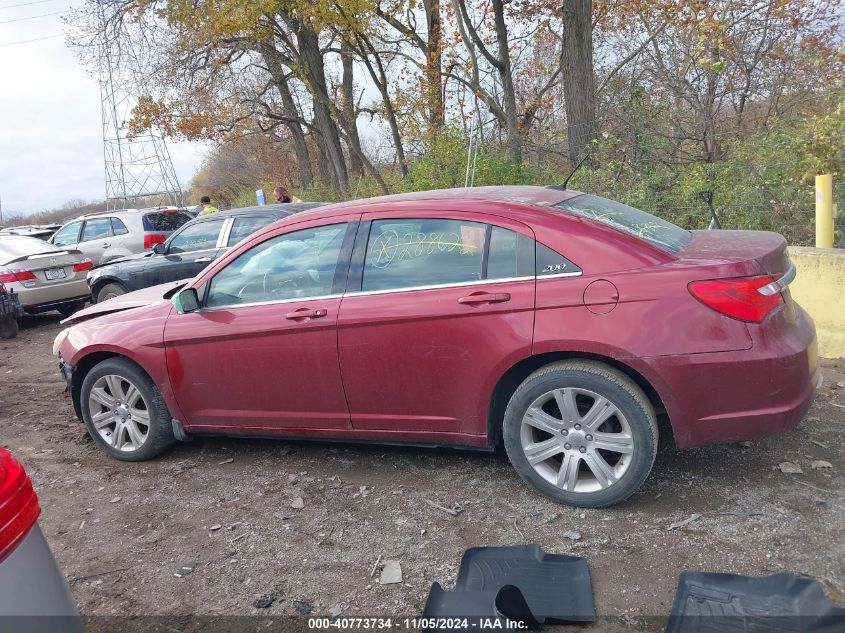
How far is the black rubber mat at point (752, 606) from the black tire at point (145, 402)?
345 cm

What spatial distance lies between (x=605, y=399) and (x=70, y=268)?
10.3 m

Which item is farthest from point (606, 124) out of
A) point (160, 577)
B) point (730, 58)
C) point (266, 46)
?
point (266, 46)

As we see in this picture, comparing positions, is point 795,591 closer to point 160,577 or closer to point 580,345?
point 580,345

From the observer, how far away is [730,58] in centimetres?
1164

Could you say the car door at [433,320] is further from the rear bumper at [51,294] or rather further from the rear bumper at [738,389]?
the rear bumper at [51,294]

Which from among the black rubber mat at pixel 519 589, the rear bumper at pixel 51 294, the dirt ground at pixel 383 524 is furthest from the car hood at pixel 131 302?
the rear bumper at pixel 51 294

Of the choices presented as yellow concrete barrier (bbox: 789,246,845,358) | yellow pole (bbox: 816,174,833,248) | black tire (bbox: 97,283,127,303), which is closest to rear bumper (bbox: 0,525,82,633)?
yellow concrete barrier (bbox: 789,246,845,358)

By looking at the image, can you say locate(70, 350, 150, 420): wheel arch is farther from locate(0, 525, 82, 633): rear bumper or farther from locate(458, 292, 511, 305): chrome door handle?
locate(0, 525, 82, 633): rear bumper

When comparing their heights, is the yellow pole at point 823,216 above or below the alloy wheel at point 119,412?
above

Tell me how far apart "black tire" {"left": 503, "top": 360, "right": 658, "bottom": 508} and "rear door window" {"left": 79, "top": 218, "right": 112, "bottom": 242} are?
490 inches

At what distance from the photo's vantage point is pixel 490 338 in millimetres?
3570

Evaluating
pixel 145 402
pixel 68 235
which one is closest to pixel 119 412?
pixel 145 402

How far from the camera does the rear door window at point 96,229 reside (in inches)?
540

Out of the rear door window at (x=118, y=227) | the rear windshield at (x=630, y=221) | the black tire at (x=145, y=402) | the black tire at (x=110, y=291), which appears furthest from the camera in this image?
the rear door window at (x=118, y=227)
